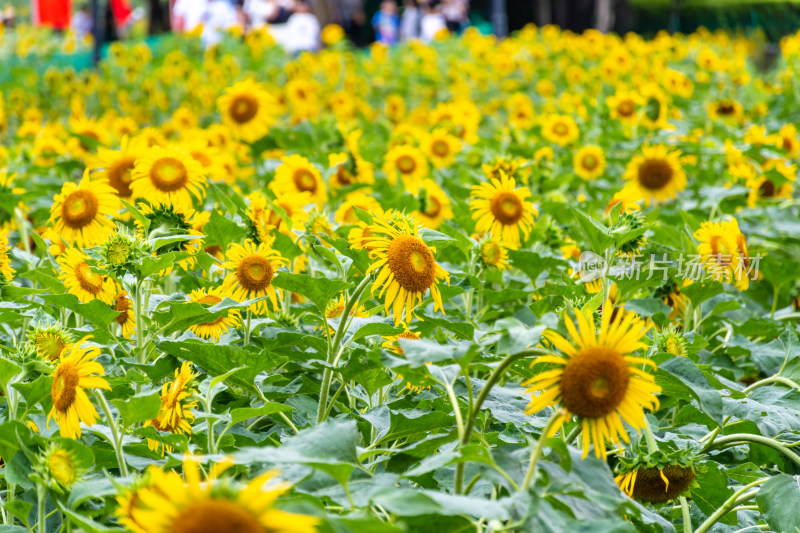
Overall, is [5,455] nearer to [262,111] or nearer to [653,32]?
[262,111]

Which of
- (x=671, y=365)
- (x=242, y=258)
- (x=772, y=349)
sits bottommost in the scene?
(x=772, y=349)

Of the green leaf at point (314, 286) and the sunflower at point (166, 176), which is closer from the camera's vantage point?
the green leaf at point (314, 286)

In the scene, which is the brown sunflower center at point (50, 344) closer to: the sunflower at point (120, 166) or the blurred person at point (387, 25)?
the sunflower at point (120, 166)

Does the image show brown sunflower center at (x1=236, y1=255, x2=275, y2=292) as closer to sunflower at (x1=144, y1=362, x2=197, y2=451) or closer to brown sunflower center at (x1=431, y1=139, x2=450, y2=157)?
sunflower at (x1=144, y1=362, x2=197, y2=451)

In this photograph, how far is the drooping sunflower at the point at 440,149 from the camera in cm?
471

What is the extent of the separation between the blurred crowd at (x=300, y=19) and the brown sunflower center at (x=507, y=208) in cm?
673

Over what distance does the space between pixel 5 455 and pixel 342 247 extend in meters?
0.91

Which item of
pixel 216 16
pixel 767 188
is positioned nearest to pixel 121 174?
pixel 767 188

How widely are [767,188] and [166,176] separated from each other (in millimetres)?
2633

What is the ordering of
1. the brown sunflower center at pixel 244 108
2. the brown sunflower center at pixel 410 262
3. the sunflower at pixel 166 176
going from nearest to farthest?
the brown sunflower center at pixel 410 262, the sunflower at pixel 166 176, the brown sunflower center at pixel 244 108

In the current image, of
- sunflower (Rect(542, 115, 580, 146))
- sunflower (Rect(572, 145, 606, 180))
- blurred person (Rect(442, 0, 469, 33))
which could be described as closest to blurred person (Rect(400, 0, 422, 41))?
blurred person (Rect(442, 0, 469, 33))

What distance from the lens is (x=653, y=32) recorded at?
67.5 feet

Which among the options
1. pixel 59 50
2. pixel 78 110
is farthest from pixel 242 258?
pixel 59 50

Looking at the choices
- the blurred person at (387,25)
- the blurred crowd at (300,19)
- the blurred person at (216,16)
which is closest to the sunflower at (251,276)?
the blurred crowd at (300,19)
